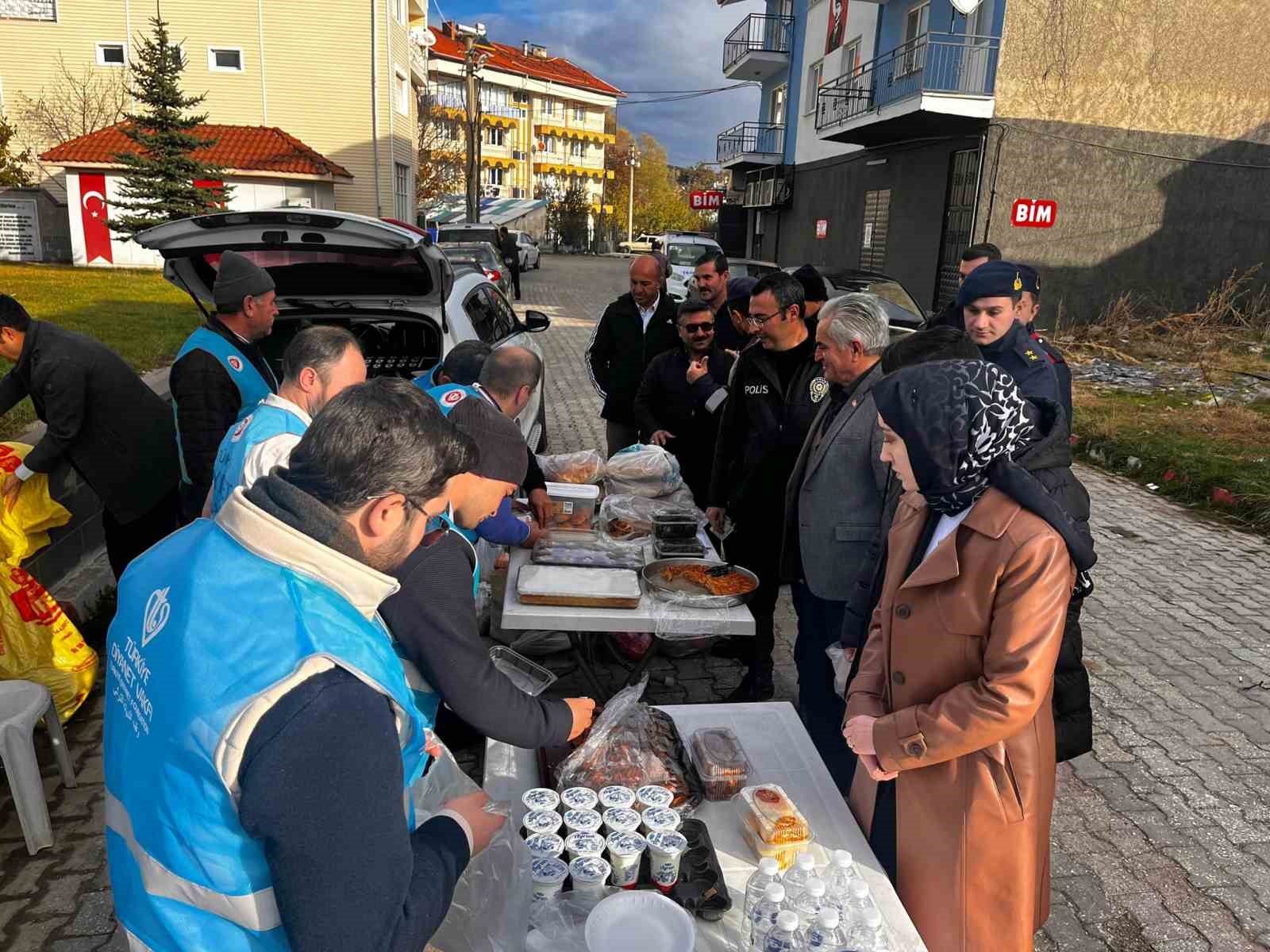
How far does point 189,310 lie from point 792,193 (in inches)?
715

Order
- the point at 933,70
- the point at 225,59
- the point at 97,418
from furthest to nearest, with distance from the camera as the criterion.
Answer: the point at 225,59 → the point at 933,70 → the point at 97,418

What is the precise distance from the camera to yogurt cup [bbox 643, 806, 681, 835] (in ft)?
6.43

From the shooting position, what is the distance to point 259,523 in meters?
1.17

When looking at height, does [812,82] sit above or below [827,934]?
above

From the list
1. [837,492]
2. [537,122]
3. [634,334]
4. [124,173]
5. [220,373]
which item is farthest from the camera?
[537,122]

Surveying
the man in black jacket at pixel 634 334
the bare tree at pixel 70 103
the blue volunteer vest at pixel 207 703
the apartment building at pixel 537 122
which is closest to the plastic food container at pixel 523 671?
the blue volunteer vest at pixel 207 703

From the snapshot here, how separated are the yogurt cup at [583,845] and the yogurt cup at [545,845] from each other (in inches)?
0.8

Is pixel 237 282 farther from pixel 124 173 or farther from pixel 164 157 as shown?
pixel 124 173

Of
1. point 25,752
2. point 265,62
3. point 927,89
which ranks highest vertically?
point 265,62

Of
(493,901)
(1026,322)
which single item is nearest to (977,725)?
(493,901)

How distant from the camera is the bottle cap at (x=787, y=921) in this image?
1.63m

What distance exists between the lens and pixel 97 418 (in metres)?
3.95

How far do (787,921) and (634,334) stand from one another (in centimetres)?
487

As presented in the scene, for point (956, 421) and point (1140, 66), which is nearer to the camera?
point (956, 421)
